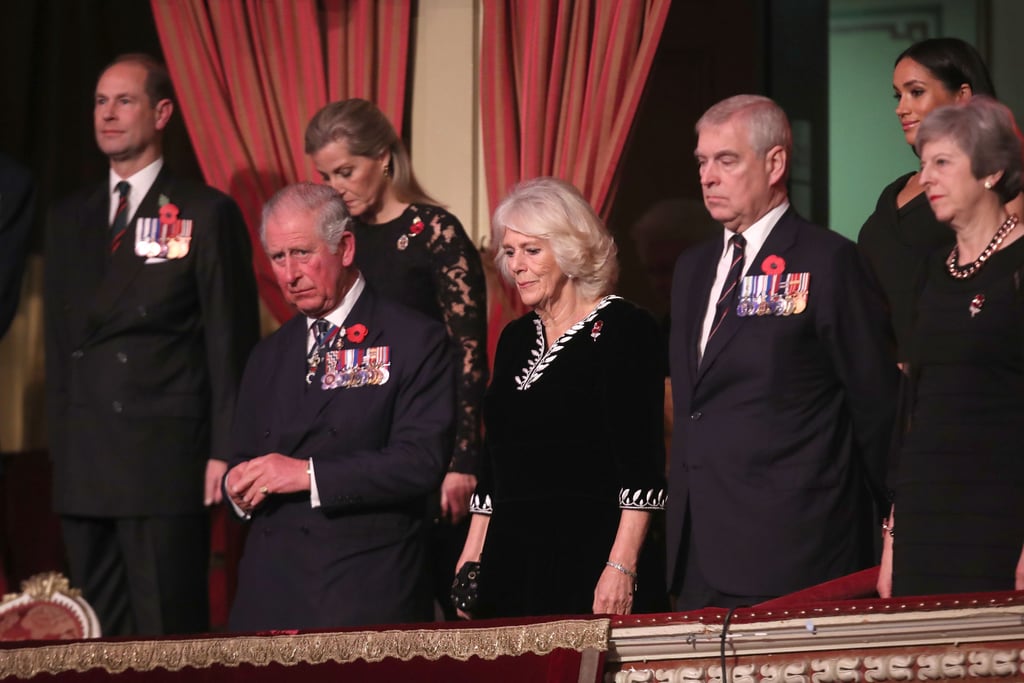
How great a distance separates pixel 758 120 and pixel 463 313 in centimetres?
95

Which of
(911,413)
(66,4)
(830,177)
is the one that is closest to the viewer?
(911,413)

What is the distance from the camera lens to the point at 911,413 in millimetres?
3023

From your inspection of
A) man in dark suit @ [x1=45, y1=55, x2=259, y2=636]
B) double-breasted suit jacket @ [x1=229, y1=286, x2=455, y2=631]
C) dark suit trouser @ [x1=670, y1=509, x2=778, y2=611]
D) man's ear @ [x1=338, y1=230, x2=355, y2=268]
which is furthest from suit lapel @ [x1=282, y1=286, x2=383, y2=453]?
dark suit trouser @ [x1=670, y1=509, x2=778, y2=611]

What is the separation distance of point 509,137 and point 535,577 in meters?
1.82

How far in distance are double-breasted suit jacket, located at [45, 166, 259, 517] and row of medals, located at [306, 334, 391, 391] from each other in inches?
28.4

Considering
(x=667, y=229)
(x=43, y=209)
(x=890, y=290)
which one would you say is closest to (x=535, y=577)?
(x=890, y=290)

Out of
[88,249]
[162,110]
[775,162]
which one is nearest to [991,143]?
[775,162]

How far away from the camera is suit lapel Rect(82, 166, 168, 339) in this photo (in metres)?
4.01

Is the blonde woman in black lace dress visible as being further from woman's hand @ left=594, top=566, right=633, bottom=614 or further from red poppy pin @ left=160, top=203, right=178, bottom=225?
woman's hand @ left=594, top=566, right=633, bottom=614

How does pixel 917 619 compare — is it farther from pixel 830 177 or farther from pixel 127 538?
pixel 830 177

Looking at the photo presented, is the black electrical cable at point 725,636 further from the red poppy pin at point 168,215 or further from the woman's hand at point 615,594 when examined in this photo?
the red poppy pin at point 168,215

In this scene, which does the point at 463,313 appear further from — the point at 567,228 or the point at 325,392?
the point at 567,228

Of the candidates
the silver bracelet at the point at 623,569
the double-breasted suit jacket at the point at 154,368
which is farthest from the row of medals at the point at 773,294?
the double-breasted suit jacket at the point at 154,368

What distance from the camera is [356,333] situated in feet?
11.0
